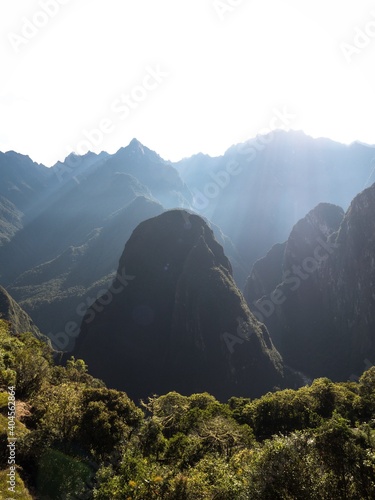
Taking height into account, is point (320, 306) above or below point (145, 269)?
below

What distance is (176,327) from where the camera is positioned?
98.8 m

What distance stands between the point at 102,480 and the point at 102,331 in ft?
278

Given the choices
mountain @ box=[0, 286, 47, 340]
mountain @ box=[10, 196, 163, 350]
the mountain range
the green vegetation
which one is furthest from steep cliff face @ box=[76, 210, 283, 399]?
the green vegetation

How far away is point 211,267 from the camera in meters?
106

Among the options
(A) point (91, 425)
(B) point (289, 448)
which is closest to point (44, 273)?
(A) point (91, 425)

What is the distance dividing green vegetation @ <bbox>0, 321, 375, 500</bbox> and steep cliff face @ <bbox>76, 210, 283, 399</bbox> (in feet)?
157

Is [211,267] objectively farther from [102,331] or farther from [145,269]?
[102,331]

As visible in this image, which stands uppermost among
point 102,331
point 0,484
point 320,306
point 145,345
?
point 0,484

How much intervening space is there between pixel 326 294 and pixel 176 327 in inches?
2659

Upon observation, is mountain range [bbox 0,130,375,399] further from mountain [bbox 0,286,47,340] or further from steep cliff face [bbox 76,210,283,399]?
mountain [bbox 0,286,47,340]

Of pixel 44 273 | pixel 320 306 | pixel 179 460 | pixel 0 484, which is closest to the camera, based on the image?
pixel 0 484

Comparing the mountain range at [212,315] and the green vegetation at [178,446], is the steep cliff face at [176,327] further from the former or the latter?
the green vegetation at [178,446]

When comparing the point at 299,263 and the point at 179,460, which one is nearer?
the point at 179,460

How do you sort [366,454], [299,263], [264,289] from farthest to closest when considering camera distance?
[264,289] < [299,263] < [366,454]
